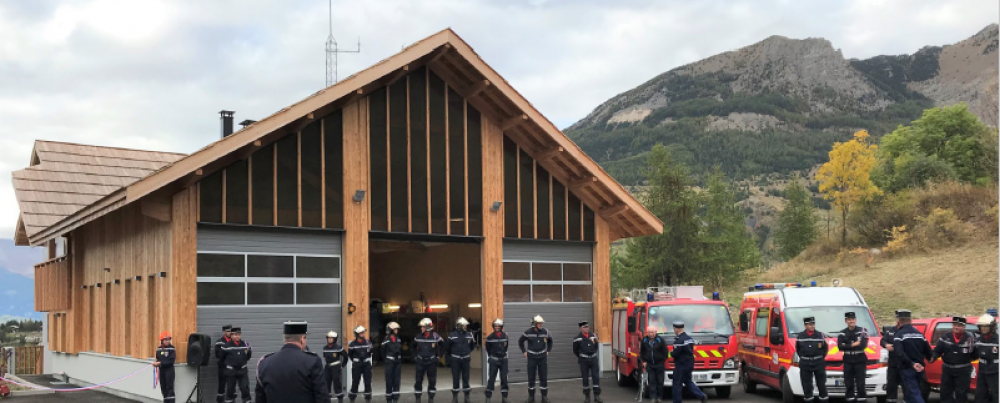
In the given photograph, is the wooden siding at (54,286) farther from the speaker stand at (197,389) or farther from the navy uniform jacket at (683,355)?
the navy uniform jacket at (683,355)

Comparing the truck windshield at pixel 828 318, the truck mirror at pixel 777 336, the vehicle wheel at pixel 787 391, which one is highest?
the truck windshield at pixel 828 318

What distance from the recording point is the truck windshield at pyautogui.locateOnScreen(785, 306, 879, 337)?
16.4 metres

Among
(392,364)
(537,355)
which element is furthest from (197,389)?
(537,355)

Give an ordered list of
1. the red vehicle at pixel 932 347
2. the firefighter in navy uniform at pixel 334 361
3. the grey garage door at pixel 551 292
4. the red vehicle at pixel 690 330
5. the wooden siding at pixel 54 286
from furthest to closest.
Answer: the wooden siding at pixel 54 286 < the grey garage door at pixel 551 292 < the red vehicle at pixel 690 330 < the firefighter in navy uniform at pixel 334 361 < the red vehicle at pixel 932 347

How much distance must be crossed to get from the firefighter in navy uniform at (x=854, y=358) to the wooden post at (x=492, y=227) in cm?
891

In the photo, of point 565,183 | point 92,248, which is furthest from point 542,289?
point 92,248

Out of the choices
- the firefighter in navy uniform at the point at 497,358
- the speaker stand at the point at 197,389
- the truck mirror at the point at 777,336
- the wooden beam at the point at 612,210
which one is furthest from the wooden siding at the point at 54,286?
the truck mirror at the point at 777,336

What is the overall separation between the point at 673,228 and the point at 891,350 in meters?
24.8

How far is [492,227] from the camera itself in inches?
844

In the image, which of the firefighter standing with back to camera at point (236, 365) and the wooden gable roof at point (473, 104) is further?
the wooden gable roof at point (473, 104)

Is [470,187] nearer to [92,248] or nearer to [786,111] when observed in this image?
[92,248]

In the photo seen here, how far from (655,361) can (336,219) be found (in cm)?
758

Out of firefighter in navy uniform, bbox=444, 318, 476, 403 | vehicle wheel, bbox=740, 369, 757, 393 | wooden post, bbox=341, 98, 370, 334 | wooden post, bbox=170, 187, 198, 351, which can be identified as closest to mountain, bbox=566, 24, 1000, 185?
vehicle wheel, bbox=740, 369, 757, 393

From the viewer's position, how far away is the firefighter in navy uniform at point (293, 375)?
278 inches
